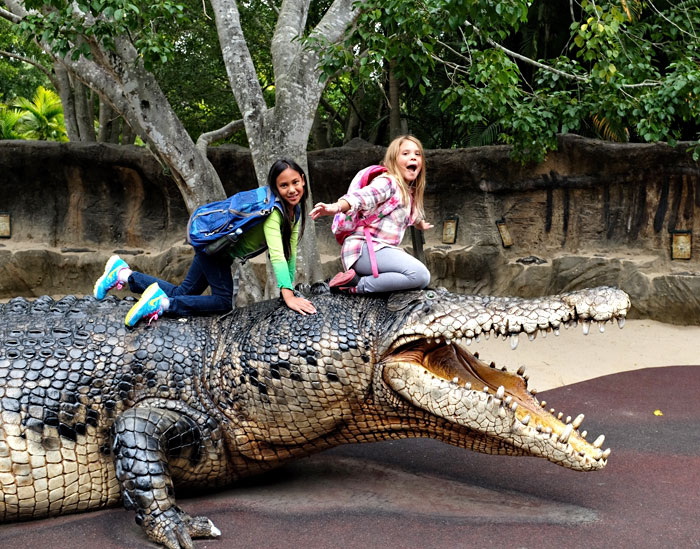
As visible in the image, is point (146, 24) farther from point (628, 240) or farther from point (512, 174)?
point (628, 240)

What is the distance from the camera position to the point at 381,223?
345 cm

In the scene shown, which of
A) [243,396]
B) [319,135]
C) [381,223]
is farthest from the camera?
[319,135]

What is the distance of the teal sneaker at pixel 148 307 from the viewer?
3.27 metres

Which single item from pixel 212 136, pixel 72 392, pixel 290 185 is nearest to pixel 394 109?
pixel 212 136

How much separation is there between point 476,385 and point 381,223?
0.95m

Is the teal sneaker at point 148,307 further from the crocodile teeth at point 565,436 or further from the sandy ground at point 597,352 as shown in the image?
the sandy ground at point 597,352

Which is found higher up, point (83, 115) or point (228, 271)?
point (83, 115)

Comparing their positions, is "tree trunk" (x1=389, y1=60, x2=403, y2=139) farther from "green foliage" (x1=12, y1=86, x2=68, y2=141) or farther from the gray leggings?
"green foliage" (x1=12, y1=86, x2=68, y2=141)

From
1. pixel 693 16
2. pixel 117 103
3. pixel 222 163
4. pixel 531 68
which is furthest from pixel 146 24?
pixel 531 68

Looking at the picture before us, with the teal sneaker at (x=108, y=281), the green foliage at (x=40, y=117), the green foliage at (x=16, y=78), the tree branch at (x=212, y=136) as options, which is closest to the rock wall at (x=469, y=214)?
the tree branch at (x=212, y=136)

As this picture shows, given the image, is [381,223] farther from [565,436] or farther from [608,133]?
[608,133]

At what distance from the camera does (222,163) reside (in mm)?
9555

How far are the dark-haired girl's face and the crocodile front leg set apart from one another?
1.22 m

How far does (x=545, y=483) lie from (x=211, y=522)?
1.73m
